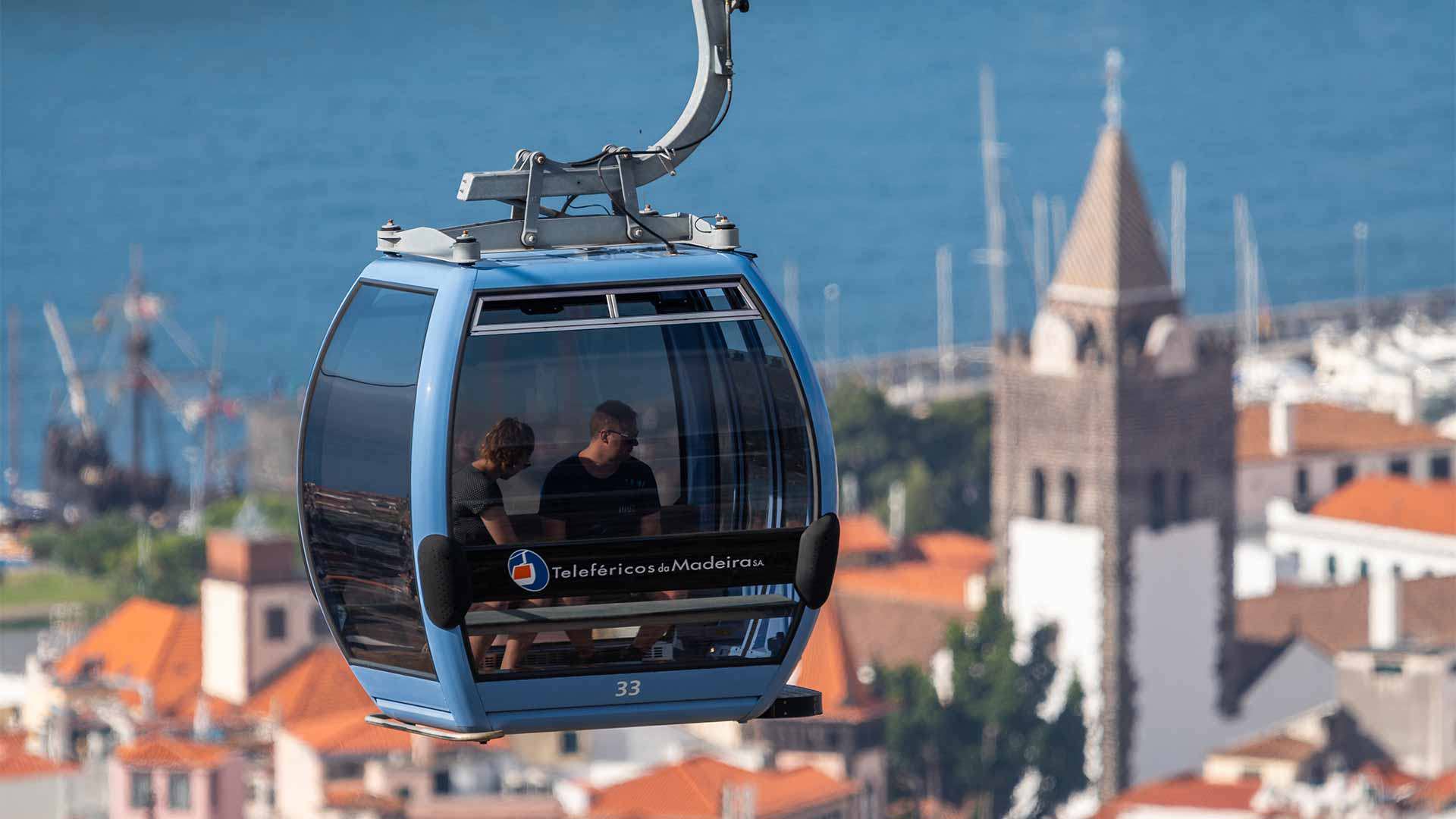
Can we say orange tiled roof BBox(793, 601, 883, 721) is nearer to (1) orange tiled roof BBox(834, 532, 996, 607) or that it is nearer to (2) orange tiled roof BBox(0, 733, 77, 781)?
(1) orange tiled roof BBox(834, 532, 996, 607)

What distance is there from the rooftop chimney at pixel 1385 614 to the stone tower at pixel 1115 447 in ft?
9.69

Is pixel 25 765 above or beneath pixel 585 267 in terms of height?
beneath

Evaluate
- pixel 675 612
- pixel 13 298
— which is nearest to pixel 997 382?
pixel 675 612

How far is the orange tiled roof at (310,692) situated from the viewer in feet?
234

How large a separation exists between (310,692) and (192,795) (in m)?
12.8

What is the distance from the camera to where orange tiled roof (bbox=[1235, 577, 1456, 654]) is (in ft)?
253

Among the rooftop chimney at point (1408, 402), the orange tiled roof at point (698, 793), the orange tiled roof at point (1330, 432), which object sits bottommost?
the orange tiled roof at point (698, 793)

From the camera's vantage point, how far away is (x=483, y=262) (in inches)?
454

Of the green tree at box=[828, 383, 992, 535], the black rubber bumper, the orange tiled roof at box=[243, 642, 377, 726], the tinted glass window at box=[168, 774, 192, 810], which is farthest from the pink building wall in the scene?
the black rubber bumper

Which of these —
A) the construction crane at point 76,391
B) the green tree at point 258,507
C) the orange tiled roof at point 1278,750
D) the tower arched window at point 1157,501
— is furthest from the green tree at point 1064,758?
the construction crane at point 76,391

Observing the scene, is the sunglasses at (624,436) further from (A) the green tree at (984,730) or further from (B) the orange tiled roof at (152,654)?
(B) the orange tiled roof at (152,654)

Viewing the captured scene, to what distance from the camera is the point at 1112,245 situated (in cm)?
7938

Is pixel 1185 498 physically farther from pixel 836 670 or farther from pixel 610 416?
pixel 610 416

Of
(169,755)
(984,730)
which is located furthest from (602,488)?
(984,730)
